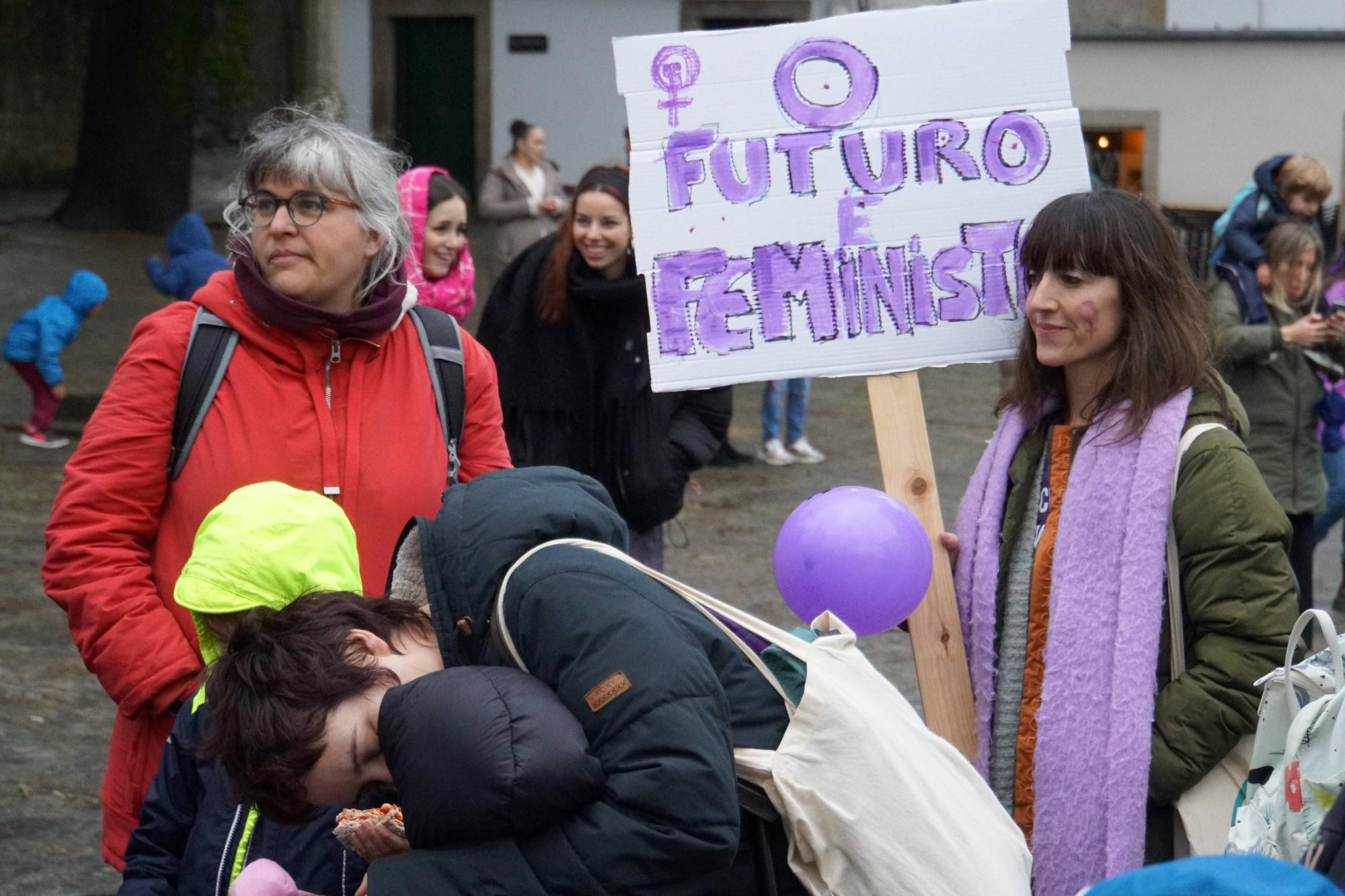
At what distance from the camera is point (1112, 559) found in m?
2.67

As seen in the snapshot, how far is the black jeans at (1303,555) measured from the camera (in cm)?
504

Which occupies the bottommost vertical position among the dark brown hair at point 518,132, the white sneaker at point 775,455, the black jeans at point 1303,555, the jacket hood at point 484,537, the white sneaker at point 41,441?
the white sneaker at point 775,455

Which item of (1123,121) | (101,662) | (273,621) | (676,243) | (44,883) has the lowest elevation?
(44,883)

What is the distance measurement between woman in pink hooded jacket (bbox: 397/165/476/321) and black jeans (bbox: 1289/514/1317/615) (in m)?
2.69

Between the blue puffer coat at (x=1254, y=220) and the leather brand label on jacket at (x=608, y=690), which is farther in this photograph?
the blue puffer coat at (x=1254, y=220)

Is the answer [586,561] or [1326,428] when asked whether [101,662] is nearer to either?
[586,561]

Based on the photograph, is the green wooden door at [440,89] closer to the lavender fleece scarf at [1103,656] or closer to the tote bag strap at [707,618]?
the lavender fleece scarf at [1103,656]

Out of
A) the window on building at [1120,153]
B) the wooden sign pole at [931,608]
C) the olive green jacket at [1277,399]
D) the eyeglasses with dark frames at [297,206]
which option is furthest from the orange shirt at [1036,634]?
the window on building at [1120,153]

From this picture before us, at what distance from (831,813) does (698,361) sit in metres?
1.55

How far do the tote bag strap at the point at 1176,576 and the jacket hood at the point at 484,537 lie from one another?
1219 millimetres

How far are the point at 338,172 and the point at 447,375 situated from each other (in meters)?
0.41

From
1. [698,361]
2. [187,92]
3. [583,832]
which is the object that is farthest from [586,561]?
[187,92]

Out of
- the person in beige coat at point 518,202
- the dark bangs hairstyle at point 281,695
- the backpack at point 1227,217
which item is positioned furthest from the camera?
the person in beige coat at point 518,202

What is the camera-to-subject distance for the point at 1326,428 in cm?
573
